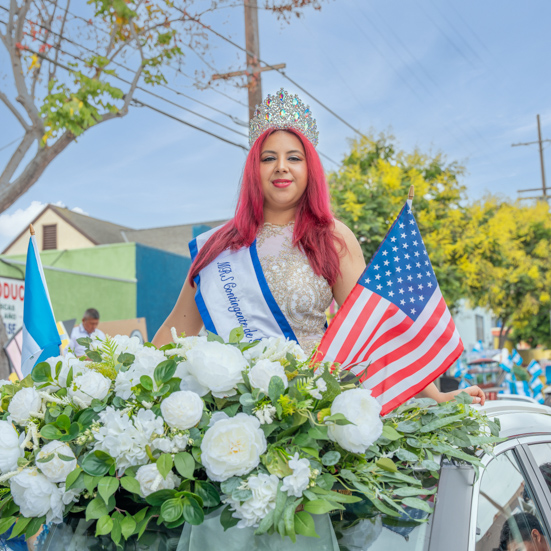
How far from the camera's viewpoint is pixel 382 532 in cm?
139

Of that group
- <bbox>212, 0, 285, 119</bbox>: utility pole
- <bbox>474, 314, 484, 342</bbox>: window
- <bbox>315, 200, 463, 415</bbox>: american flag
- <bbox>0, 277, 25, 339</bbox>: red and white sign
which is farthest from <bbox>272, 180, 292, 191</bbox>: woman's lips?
<bbox>474, 314, 484, 342</bbox>: window

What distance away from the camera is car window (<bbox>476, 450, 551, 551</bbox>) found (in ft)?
5.37

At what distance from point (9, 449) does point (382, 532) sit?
0.81 meters

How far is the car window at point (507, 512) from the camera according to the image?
5.37 feet

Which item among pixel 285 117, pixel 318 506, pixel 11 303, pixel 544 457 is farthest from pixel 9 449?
pixel 11 303

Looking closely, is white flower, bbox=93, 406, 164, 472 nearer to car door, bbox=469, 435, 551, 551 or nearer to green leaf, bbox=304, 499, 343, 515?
green leaf, bbox=304, 499, 343, 515

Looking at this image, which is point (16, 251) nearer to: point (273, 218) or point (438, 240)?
point (438, 240)

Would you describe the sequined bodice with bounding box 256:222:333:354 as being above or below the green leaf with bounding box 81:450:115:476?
above

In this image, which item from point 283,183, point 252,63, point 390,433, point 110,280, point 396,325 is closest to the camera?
point 390,433

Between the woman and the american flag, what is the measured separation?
7.9 inches

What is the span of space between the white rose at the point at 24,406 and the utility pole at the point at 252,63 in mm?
9383

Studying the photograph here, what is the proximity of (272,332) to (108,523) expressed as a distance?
0.96m

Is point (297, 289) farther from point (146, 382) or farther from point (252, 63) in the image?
point (252, 63)

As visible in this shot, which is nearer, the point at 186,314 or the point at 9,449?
the point at 9,449
